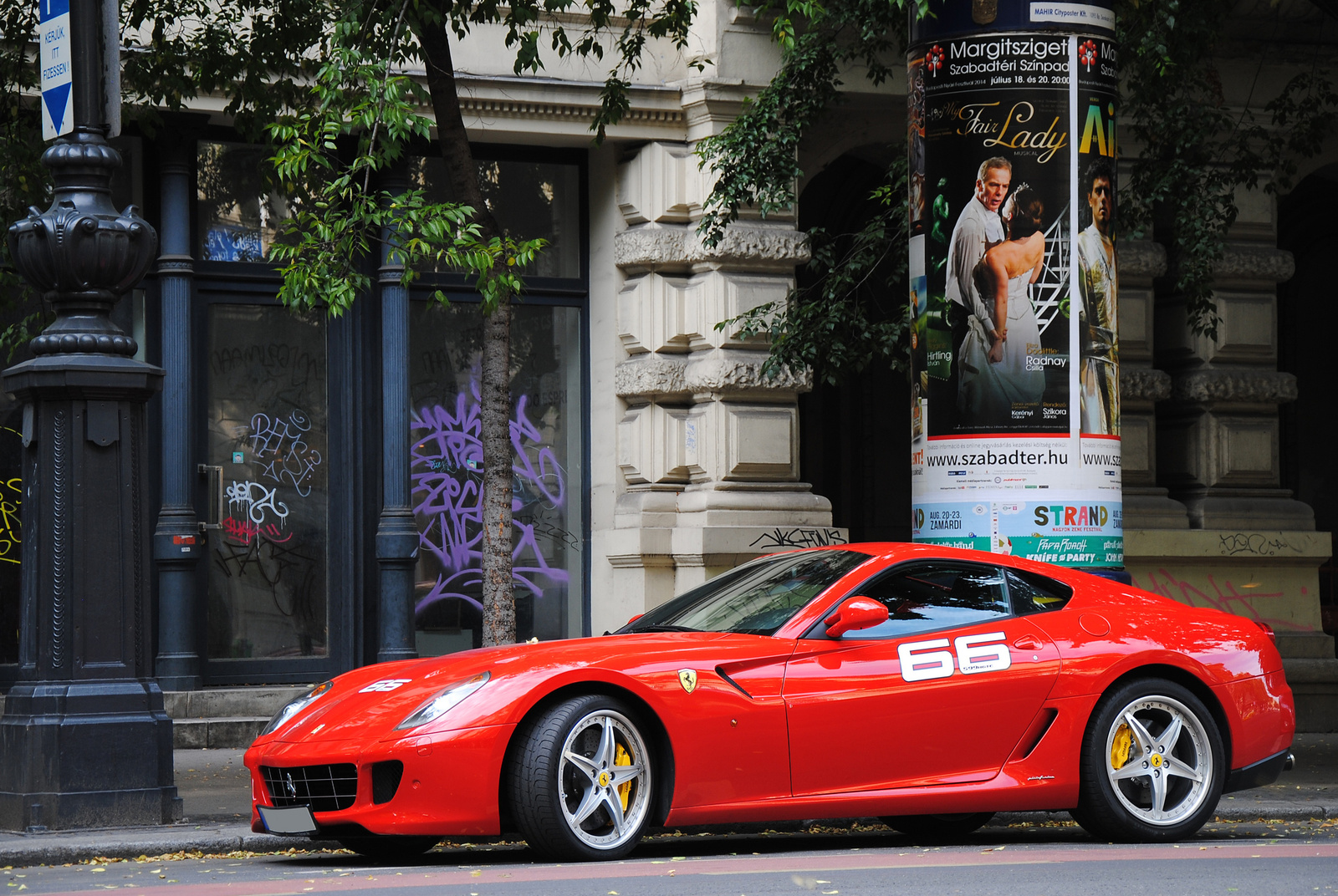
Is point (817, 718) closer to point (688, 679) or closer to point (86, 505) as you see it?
point (688, 679)

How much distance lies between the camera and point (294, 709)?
294 inches

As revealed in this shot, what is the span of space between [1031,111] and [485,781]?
210 inches

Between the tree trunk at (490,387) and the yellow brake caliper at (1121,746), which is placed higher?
the tree trunk at (490,387)

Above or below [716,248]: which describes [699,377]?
below

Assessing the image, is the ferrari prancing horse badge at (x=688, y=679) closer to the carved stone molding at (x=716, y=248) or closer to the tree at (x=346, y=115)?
the tree at (x=346, y=115)

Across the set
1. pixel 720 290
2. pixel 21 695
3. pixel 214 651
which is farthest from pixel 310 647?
pixel 21 695

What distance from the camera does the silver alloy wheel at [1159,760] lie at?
307 inches

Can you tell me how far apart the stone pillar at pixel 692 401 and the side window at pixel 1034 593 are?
531cm

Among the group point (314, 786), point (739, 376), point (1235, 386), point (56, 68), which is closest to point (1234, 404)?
point (1235, 386)

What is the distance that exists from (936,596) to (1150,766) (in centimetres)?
118

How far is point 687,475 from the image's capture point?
45.7 ft

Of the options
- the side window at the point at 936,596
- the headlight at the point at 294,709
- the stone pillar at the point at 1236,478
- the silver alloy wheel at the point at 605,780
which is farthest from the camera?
the stone pillar at the point at 1236,478

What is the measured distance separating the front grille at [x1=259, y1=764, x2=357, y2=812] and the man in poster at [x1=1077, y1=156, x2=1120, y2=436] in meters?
5.08

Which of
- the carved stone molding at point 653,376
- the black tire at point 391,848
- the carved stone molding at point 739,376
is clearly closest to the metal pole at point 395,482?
the carved stone molding at point 653,376
